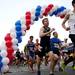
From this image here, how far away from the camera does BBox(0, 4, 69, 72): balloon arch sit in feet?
36.2

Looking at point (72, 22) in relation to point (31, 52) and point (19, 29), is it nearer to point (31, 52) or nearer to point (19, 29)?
point (19, 29)

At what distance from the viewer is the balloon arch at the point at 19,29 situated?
1104 centimetres

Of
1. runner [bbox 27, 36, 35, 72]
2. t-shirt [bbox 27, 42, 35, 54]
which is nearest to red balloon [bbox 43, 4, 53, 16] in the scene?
runner [bbox 27, 36, 35, 72]

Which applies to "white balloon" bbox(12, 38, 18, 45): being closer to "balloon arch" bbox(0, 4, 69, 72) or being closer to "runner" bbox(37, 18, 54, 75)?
"balloon arch" bbox(0, 4, 69, 72)

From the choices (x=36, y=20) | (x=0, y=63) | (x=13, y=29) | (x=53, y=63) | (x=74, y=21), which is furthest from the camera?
(x=36, y=20)

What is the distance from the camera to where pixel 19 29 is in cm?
1217

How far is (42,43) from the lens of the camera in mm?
10430

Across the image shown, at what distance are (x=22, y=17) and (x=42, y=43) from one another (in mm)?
2393

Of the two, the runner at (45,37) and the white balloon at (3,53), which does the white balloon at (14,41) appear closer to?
the white balloon at (3,53)

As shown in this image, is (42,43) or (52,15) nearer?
(42,43)

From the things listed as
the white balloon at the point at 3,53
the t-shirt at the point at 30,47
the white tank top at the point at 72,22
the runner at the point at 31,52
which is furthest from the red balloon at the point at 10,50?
the t-shirt at the point at 30,47

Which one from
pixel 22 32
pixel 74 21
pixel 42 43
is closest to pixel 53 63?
pixel 42 43

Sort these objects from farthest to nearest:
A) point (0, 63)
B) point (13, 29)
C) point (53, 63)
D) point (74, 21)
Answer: point (13, 29) < point (0, 63) < point (53, 63) < point (74, 21)

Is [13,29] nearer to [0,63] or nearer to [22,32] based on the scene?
[22,32]
